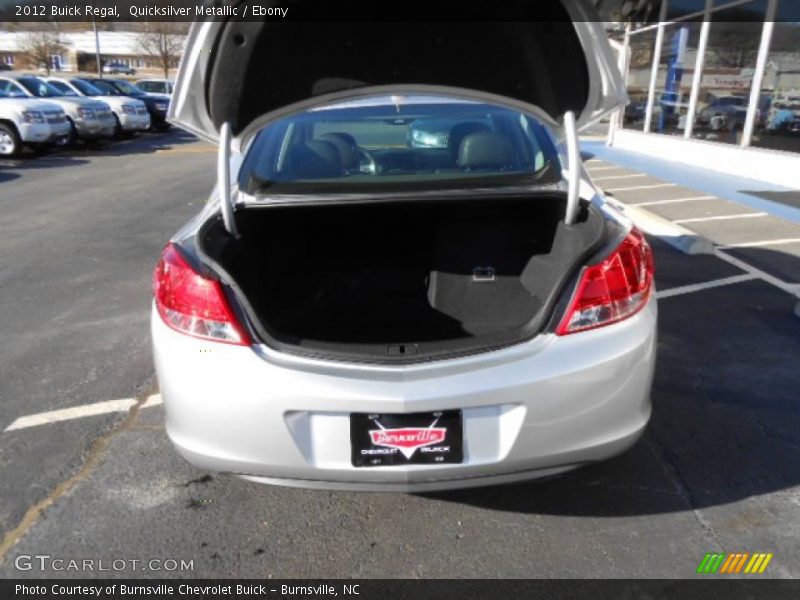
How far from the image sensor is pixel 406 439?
2.03 m

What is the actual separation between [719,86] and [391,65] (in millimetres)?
11292

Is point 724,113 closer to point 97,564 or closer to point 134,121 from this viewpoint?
point 97,564

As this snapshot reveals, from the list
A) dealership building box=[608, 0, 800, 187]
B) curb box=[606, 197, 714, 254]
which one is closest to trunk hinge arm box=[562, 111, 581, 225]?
curb box=[606, 197, 714, 254]

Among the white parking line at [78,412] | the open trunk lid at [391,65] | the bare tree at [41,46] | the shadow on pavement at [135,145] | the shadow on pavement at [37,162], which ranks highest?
the bare tree at [41,46]

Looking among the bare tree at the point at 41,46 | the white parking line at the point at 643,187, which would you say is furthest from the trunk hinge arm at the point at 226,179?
the bare tree at the point at 41,46

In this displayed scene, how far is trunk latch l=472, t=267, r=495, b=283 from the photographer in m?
3.01

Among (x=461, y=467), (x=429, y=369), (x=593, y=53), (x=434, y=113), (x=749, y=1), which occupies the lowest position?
(x=461, y=467)

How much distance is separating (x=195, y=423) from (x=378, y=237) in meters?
1.50

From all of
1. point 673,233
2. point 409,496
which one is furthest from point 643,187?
point 409,496

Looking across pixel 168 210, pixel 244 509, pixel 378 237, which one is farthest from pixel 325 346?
pixel 168 210

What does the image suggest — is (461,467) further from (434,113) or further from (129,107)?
(129,107)

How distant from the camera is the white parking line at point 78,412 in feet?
10.3

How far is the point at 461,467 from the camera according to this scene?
80.6 inches

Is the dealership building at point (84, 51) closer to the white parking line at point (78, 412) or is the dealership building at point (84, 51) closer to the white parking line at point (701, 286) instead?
the white parking line at point (78, 412)
